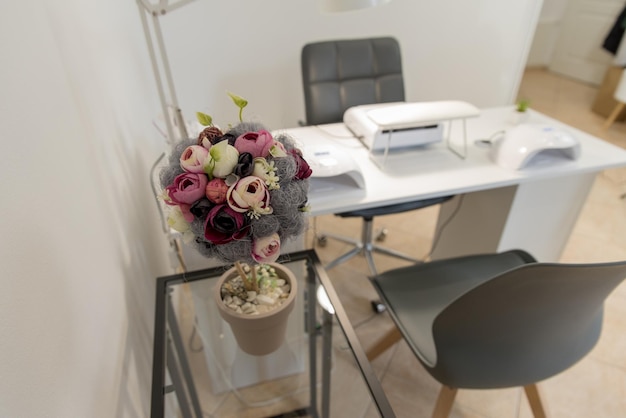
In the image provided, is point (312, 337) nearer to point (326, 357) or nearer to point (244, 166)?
point (326, 357)

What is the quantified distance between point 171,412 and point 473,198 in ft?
4.69

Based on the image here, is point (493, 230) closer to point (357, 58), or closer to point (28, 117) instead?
point (357, 58)

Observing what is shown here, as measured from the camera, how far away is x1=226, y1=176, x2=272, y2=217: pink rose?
0.56 m

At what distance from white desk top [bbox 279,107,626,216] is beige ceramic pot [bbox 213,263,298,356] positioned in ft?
1.02

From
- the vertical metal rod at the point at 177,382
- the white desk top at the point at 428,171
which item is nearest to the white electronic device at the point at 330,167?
the white desk top at the point at 428,171

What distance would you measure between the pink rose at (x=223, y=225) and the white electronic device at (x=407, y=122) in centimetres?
80

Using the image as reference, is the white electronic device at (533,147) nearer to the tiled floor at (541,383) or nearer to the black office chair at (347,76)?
the black office chair at (347,76)

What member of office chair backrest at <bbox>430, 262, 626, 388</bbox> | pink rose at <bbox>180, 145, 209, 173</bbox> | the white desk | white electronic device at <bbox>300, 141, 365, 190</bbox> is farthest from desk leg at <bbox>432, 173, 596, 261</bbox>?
pink rose at <bbox>180, 145, 209, 173</bbox>

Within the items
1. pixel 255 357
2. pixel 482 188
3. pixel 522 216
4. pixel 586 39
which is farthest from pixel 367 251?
pixel 586 39

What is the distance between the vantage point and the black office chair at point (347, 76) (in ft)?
5.65

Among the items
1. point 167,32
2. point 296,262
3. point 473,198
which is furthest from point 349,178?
point 167,32

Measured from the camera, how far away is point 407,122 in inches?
48.3

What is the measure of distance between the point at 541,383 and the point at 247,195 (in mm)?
1459

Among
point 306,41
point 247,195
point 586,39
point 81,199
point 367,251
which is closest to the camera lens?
point 247,195
